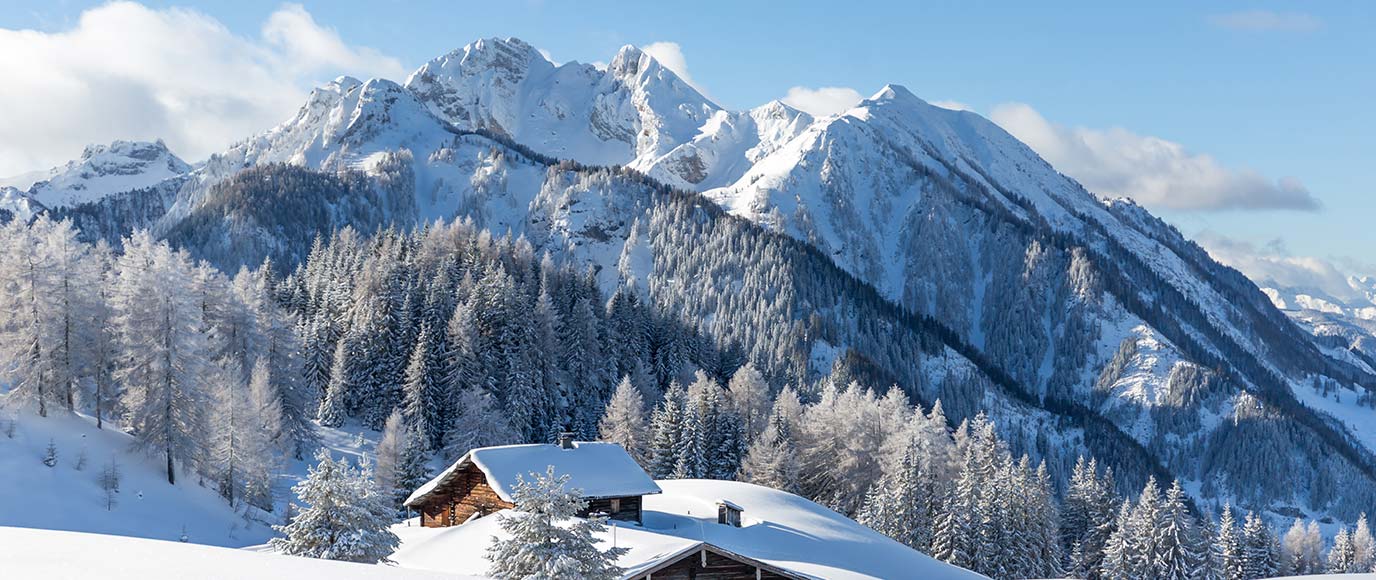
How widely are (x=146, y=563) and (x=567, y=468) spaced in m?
32.8

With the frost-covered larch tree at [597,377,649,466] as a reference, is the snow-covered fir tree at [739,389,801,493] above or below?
below

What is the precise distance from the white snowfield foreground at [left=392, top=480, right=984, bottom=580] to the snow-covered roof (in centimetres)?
171

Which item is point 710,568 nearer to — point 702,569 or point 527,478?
point 702,569

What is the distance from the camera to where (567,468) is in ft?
150

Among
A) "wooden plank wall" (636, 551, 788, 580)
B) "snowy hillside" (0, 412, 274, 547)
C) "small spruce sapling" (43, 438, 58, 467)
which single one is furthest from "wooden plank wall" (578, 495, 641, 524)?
"small spruce sapling" (43, 438, 58, 467)

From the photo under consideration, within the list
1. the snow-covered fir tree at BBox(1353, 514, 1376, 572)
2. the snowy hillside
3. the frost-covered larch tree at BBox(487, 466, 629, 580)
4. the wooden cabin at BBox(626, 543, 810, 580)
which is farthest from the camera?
the snow-covered fir tree at BBox(1353, 514, 1376, 572)

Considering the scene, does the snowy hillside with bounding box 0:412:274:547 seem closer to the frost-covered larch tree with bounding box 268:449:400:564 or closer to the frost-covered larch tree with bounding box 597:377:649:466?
the frost-covered larch tree with bounding box 268:449:400:564

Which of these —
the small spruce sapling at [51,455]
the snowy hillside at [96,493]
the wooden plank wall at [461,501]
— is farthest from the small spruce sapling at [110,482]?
the wooden plank wall at [461,501]

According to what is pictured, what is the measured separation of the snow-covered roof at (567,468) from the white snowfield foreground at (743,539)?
67.3 inches

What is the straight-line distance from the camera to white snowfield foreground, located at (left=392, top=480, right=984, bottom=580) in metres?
37.7

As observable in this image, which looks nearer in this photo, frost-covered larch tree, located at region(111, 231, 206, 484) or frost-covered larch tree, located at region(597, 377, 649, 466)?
frost-covered larch tree, located at region(111, 231, 206, 484)

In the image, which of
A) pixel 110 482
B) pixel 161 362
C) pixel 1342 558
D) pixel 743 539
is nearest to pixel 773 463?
pixel 743 539

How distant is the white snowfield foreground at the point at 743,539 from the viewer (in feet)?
124

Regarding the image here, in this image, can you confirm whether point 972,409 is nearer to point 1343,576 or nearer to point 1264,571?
point 1264,571
